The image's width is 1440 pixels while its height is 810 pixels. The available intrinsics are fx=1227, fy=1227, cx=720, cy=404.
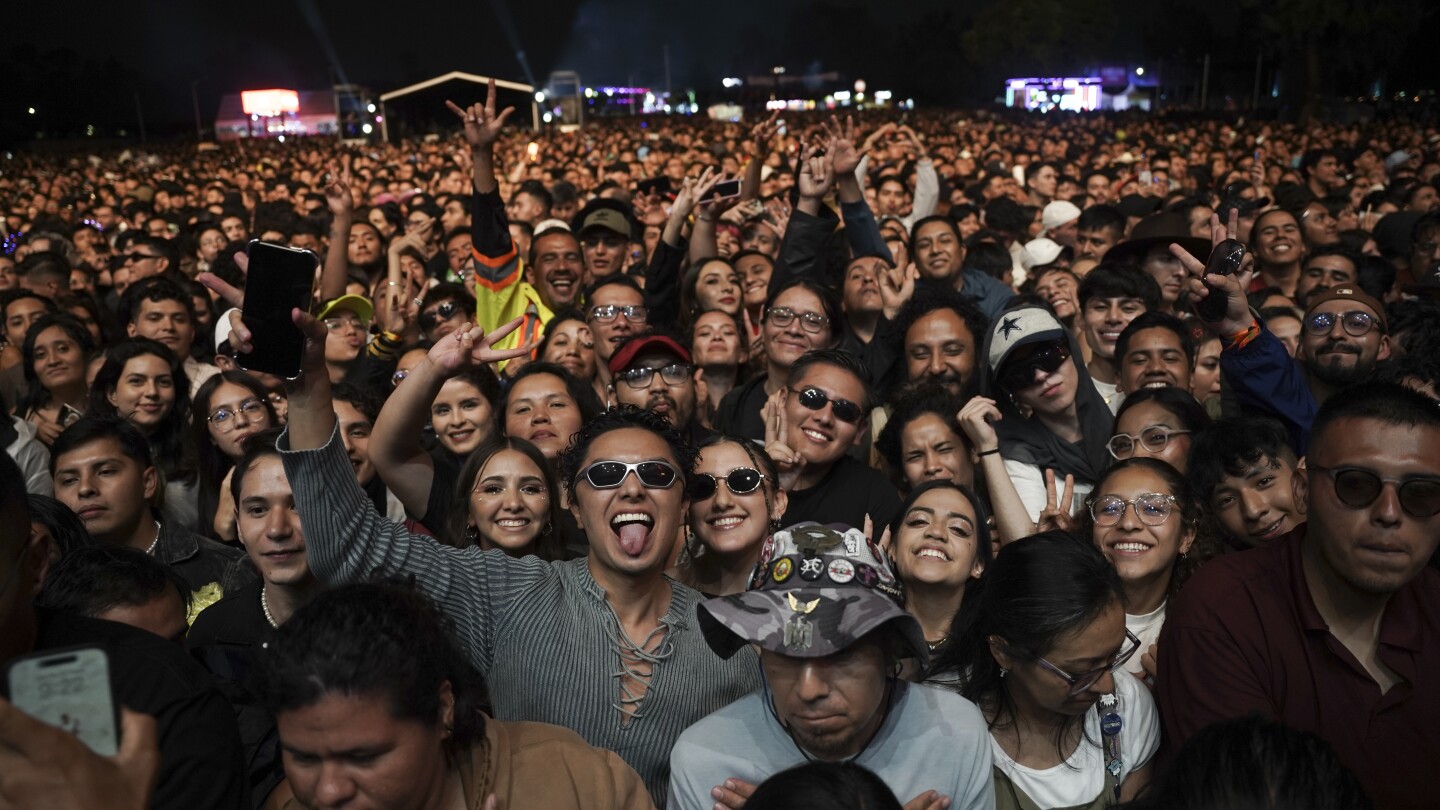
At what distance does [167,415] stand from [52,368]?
101 cm

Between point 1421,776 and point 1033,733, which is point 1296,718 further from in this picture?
point 1033,733

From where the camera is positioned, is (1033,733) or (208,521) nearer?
(1033,733)

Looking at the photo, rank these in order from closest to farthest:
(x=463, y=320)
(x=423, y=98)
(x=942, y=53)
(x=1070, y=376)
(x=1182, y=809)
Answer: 1. (x=1182, y=809)
2. (x=1070, y=376)
3. (x=463, y=320)
4. (x=423, y=98)
5. (x=942, y=53)

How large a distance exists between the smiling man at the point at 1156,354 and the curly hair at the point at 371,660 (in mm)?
3397

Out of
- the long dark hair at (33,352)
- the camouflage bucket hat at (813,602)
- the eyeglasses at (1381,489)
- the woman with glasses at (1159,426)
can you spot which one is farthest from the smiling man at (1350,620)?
the long dark hair at (33,352)

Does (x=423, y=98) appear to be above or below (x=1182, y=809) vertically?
above

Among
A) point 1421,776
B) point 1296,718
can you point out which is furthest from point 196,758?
point 1421,776

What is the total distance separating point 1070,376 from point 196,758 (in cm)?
353

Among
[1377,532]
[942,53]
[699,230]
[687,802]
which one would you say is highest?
[942,53]

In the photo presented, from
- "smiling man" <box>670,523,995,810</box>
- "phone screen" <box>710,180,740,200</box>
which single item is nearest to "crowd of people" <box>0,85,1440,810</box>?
"smiling man" <box>670,523,995,810</box>

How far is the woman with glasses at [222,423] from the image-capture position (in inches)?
191

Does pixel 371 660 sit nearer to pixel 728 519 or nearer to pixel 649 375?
pixel 728 519

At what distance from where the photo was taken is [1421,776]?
2.54 metres

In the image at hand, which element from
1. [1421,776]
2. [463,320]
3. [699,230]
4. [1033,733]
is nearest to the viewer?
[1421,776]
